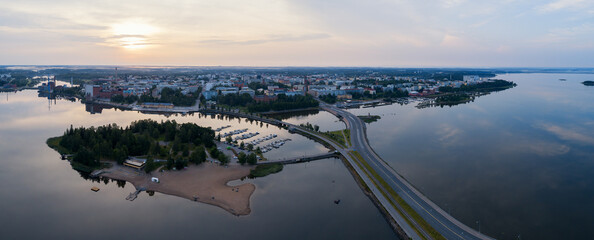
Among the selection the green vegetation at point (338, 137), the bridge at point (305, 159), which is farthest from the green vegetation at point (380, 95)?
the bridge at point (305, 159)

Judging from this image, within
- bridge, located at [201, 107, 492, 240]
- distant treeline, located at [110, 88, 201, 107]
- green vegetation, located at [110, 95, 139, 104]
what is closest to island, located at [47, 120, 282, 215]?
bridge, located at [201, 107, 492, 240]

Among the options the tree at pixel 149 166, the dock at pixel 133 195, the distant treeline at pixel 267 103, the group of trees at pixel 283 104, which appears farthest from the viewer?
the distant treeline at pixel 267 103

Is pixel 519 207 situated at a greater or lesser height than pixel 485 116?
lesser

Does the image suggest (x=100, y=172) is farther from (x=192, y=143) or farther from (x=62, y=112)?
(x=62, y=112)

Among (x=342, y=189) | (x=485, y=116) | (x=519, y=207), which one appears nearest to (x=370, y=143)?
(x=342, y=189)

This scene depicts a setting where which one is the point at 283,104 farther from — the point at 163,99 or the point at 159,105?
the point at 163,99

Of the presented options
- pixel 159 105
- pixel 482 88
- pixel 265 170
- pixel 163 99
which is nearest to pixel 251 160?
pixel 265 170

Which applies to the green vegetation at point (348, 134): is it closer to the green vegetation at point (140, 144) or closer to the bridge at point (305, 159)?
the bridge at point (305, 159)
